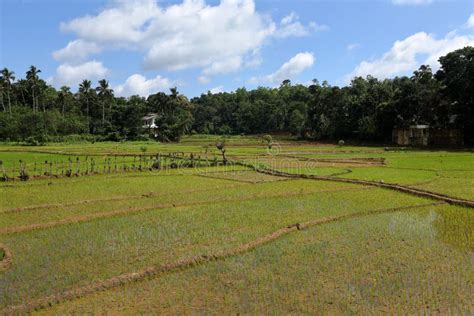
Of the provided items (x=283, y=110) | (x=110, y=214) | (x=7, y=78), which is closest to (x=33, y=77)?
(x=7, y=78)

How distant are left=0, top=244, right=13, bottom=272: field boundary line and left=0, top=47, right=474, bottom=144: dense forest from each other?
4146 centimetres

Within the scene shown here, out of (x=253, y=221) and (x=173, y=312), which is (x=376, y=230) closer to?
(x=253, y=221)

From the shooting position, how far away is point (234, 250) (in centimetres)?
843

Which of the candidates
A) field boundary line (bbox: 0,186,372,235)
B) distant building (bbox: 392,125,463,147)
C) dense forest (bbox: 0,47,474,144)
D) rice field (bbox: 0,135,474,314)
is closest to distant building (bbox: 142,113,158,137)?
dense forest (bbox: 0,47,474,144)

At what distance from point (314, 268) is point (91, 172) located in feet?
52.1

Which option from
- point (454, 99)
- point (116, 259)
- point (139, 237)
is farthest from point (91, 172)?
point (454, 99)

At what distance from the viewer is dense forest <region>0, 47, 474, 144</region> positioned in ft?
141

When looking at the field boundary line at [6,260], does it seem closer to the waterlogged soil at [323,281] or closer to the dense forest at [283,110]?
the waterlogged soil at [323,281]

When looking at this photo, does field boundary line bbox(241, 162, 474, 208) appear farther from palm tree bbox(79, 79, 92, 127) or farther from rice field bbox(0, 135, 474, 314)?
palm tree bbox(79, 79, 92, 127)

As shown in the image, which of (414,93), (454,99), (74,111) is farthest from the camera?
(74,111)

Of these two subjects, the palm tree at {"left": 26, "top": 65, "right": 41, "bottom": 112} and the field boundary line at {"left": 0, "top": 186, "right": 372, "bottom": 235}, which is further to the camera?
the palm tree at {"left": 26, "top": 65, "right": 41, "bottom": 112}

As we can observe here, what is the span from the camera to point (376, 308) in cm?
590

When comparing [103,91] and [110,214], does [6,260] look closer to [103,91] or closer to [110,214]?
[110,214]

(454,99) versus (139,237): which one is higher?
(454,99)
